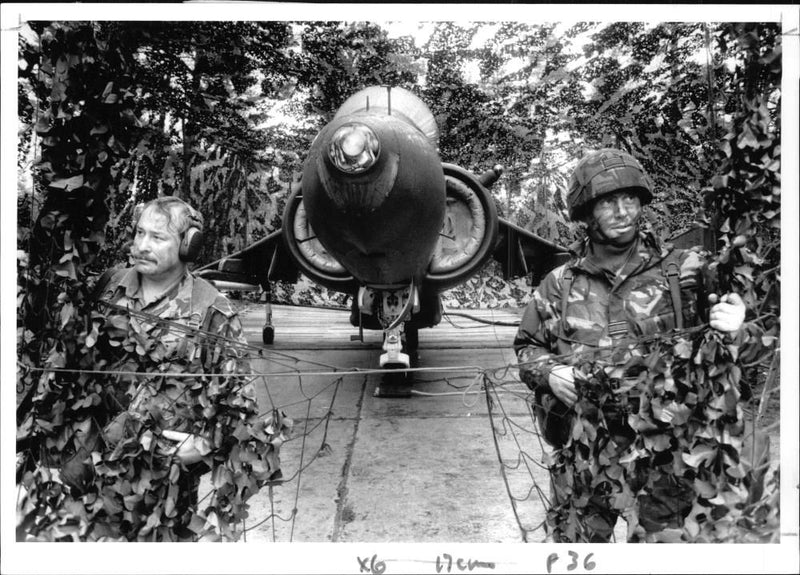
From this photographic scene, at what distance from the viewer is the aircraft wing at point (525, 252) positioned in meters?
5.09

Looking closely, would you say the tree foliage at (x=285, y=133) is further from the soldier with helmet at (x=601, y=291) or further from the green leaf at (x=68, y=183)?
the soldier with helmet at (x=601, y=291)

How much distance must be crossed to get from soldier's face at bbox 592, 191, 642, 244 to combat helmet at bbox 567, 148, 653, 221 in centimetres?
3

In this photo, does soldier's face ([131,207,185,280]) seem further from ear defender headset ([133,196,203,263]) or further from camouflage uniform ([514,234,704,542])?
camouflage uniform ([514,234,704,542])

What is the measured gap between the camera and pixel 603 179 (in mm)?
2039

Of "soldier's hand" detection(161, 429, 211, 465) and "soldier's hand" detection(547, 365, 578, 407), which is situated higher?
"soldier's hand" detection(547, 365, 578, 407)

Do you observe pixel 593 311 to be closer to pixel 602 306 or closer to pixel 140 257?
pixel 602 306

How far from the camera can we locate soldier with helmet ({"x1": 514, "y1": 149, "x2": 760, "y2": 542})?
1928 mm

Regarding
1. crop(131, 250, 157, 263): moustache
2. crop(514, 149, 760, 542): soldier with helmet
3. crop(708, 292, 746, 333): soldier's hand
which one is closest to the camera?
crop(708, 292, 746, 333): soldier's hand

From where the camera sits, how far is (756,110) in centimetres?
139

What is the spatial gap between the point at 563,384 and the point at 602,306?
348mm

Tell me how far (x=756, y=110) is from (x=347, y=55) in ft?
12.2

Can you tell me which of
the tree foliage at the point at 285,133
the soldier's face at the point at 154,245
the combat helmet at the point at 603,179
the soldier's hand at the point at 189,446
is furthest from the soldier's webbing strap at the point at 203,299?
the combat helmet at the point at 603,179

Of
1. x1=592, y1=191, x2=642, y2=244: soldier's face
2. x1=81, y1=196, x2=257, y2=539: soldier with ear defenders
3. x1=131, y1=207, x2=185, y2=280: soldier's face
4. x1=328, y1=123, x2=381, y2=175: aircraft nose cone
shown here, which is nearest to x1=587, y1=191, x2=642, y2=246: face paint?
x1=592, y1=191, x2=642, y2=244: soldier's face

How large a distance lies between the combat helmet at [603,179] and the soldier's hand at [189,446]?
1.50m
